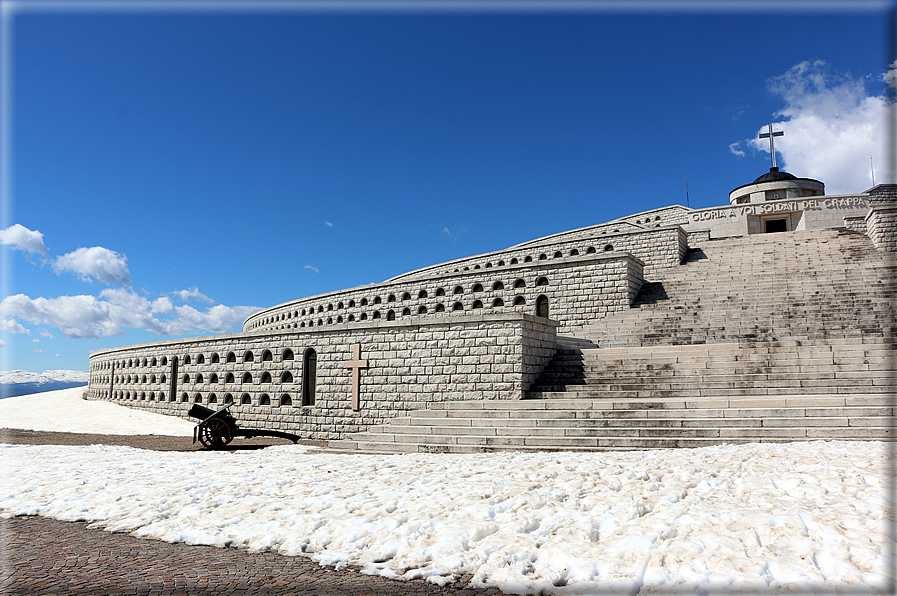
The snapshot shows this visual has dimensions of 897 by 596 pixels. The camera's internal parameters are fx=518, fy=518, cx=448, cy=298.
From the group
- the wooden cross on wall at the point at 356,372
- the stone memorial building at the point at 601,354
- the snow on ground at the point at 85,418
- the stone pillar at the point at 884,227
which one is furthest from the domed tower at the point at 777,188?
the snow on ground at the point at 85,418

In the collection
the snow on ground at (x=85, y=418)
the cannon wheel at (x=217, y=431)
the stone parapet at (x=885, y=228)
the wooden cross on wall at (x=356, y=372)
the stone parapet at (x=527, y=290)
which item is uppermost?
the stone parapet at (x=885, y=228)

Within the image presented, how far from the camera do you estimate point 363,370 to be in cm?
1407

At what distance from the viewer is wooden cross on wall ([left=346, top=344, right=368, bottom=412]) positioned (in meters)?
14.0

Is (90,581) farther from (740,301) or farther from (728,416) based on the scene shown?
(740,301)

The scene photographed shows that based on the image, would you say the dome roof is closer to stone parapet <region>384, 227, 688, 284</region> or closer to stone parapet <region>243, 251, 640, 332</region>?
stone parapet <region>384, 227, 688, 284</region>

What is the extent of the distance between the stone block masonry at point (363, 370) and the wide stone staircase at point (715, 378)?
38.1 inches

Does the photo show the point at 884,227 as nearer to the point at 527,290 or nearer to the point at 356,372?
the point at 527,290

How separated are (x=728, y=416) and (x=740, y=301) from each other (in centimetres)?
835

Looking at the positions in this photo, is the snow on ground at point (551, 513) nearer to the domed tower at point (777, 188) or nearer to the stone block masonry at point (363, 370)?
the stone block masonry at point (363, 370)

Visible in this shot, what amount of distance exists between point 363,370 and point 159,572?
9.91m

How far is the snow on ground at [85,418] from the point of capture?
59.5 feet

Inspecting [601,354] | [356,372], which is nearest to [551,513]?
[601,354]

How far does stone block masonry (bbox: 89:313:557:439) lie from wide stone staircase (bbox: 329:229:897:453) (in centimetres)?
97

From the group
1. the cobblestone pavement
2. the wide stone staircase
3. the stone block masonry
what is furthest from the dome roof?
the cobblestone pavement
